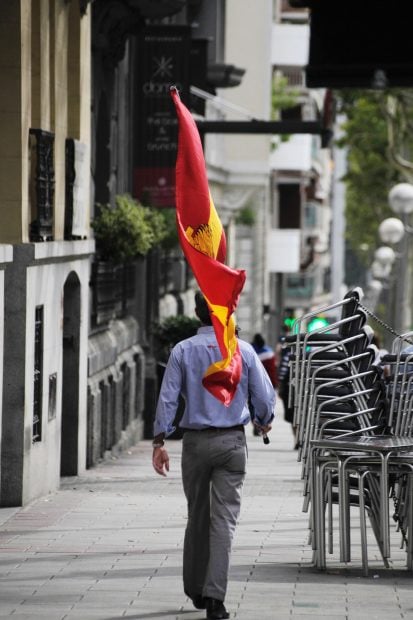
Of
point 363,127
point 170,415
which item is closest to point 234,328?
point 170,415

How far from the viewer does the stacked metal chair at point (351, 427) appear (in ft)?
36.0

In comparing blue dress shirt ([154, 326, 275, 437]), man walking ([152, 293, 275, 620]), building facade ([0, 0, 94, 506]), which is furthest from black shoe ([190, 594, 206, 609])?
building facade ([0, 0, 94, 506])

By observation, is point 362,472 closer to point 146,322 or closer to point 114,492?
point 114,492

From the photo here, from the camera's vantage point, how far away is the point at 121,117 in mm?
25781

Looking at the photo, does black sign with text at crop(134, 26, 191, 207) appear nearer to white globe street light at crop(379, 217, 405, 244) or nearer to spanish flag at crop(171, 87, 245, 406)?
→ white globe street light at crop(379, 217, 405, 244)

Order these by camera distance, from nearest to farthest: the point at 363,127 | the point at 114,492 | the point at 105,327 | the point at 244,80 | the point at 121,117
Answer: the point at 114,492, the point at 105,327, the point at 121,117, the point at 244,80, the point at 363,127

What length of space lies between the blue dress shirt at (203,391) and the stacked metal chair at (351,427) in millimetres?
1117

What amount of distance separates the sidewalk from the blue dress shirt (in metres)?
0.99

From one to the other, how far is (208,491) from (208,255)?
4.22ft

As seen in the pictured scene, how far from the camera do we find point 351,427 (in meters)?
11.7

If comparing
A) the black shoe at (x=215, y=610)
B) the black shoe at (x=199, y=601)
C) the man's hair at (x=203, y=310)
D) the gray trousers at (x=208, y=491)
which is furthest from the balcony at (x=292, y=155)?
the black shoe at (x=215, y=610)

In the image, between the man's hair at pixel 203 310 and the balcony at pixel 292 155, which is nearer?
the man's hair at pixel 203 310

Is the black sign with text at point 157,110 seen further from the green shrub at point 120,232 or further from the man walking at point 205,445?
the man walking at point 205,445

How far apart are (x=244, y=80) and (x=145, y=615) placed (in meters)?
42.7
